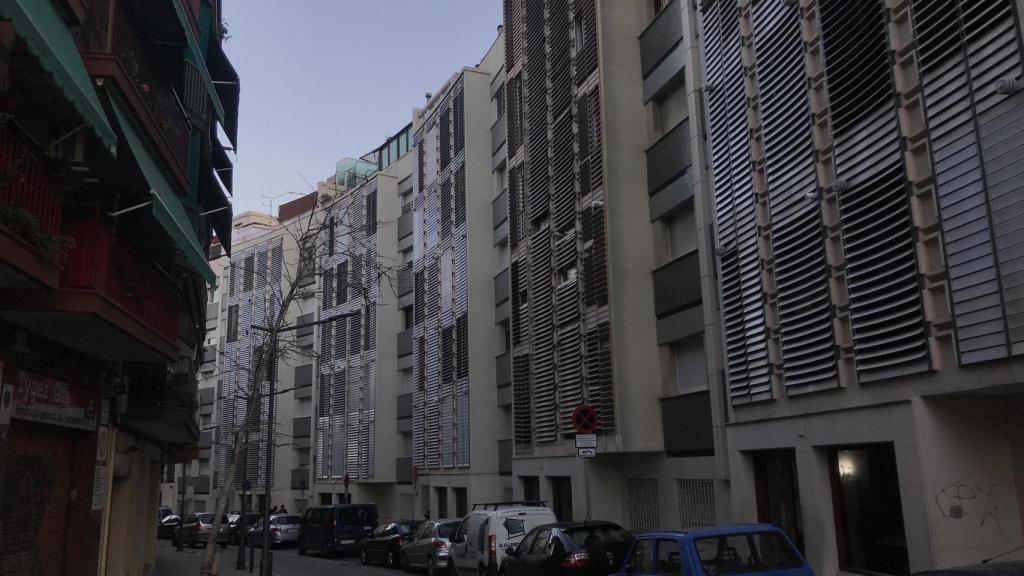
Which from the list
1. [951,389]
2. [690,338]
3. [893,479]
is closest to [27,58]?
[951,389]

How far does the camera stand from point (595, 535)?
14773 millimetres

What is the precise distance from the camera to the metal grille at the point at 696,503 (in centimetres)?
1917

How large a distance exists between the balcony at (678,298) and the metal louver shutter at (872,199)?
7.01 meters

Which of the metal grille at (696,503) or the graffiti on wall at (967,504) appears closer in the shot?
the graffiti on wall at (967,504)

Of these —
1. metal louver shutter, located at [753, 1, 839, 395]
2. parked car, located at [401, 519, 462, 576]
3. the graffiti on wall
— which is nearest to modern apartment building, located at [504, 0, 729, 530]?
parked car, located at [401, 519, 462, 576]

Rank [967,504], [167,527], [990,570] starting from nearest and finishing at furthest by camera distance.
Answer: [990,570] < [967,504] < [167,527]

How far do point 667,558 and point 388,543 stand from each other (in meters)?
19.6

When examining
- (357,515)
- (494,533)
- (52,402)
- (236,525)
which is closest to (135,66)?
(52,402)

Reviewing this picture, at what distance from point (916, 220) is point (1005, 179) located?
152 cm

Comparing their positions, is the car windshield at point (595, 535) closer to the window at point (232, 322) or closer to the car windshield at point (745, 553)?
the car windshield at point (745, 553)

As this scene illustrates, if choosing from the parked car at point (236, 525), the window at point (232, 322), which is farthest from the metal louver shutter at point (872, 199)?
the window at point (232, 322)

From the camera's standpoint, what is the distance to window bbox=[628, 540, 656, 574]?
410 inches

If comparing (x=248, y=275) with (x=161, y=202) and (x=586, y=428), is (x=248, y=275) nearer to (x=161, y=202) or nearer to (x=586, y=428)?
(x=586, y=428)

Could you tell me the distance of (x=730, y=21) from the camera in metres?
17.3
